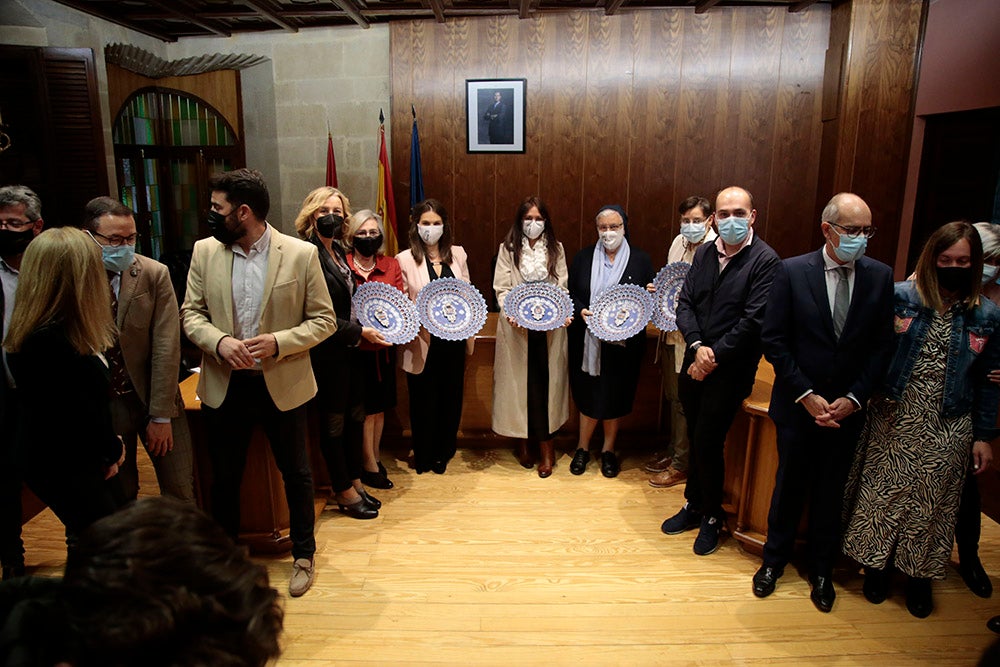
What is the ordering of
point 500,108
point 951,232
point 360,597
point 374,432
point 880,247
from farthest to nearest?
point 500,108 < point 880,247 < point 374,432 < point 360,597 < point 951,232

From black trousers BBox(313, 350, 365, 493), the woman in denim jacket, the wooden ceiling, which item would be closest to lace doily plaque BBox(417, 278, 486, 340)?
black trousers BBox(313, 350, 365, 493)

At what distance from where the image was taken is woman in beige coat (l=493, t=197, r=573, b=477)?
11.8 feet

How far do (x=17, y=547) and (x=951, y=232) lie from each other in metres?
3.82

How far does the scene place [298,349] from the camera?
243 centimetres

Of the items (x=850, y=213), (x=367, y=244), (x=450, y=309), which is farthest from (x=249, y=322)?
(x=850, y=213)

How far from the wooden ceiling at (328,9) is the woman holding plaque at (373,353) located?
218cm

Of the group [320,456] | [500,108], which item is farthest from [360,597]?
[500,108]

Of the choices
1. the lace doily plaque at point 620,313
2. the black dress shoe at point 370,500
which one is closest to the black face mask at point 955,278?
the lace doily plaque at point 620,313

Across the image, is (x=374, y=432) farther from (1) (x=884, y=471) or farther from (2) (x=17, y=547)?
(1) (x=884, y=471)

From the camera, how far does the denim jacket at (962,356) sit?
2338mm

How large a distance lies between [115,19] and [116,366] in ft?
12.2

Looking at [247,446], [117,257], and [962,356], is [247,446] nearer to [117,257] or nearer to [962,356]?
[117,257]

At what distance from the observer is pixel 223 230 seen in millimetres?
2312

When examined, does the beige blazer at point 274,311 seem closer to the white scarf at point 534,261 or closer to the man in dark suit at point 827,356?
the white scarf at point 534,261
